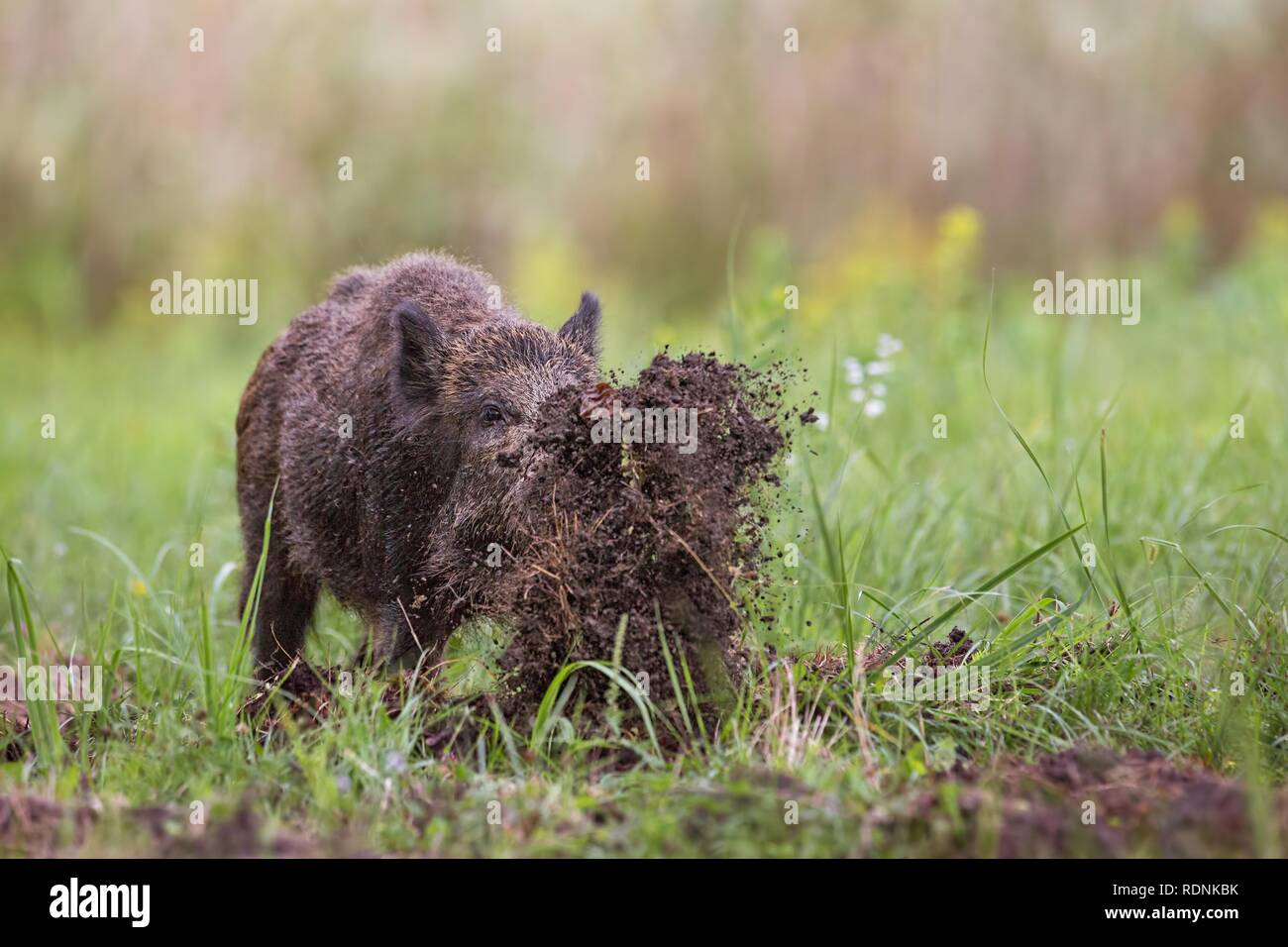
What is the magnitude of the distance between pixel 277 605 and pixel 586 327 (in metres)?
1.98

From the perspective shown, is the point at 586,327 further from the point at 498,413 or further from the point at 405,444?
the point at 405,444

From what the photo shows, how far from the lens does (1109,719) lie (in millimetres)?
4281

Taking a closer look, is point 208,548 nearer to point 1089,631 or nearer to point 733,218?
point 1089,631

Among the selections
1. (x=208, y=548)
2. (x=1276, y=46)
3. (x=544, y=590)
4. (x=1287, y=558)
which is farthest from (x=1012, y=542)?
(x=1276, y=46)

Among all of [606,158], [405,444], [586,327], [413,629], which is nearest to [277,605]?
[413,629]

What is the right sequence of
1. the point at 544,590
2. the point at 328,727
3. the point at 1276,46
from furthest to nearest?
the point at 1276,46
the point at 544,590
the point at 328,727

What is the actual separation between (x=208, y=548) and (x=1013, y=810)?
18.3 ft

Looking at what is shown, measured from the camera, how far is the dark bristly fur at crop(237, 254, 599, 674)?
5.07m

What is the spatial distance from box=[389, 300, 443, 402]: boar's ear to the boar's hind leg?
1.15 meters

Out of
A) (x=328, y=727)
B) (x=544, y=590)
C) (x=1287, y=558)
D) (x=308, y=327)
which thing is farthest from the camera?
(x=308, y=327)
